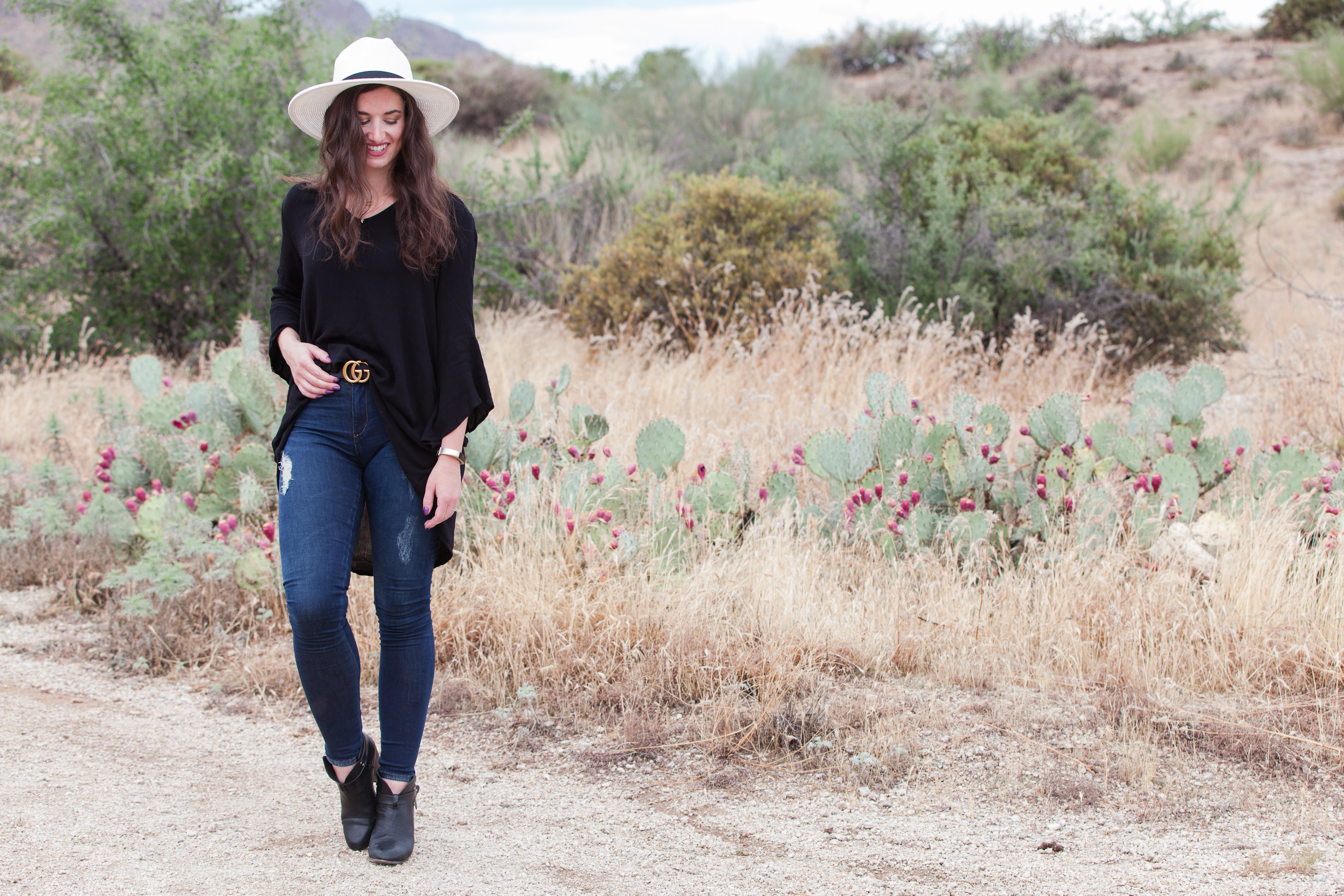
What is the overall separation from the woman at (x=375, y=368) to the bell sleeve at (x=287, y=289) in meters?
0.02

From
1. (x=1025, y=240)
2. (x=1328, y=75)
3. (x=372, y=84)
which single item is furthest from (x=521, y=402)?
(x=1328, y=75)

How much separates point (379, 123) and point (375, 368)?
565 millimetres

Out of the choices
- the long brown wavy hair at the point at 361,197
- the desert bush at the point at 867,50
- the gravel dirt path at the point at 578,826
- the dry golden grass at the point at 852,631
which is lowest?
the gravel dirt path at the point at 578,826

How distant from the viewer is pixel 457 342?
8.52ft

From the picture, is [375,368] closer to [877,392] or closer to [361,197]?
[361,197]

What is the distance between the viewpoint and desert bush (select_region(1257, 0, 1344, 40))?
22.9m

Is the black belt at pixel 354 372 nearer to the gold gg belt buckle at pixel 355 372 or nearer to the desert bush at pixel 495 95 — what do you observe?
the gold gg belt buckle at pixel 355 372

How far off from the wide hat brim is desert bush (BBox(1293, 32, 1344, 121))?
774 inches

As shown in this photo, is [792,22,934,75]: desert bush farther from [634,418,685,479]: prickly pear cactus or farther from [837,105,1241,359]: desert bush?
[634,418,685,479]: prickly pear cactus

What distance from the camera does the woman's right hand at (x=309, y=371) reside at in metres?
2.53

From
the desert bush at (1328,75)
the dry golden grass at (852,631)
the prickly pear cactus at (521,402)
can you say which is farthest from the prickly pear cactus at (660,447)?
the desert bush at (1328,75)

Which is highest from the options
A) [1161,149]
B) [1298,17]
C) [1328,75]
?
[1298,17]

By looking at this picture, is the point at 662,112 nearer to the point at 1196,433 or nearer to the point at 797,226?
the point at 797,226

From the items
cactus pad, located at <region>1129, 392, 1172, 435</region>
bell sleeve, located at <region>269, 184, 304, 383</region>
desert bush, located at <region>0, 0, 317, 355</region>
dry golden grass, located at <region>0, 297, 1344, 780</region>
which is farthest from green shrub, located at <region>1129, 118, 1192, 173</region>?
bell sleeve, located at <region>269, 184, 304, 383</region>
